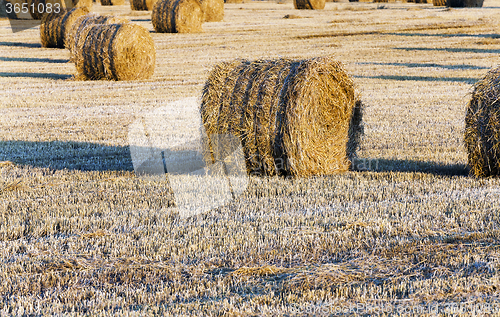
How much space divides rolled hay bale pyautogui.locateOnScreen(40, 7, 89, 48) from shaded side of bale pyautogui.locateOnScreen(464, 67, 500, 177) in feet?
60.9

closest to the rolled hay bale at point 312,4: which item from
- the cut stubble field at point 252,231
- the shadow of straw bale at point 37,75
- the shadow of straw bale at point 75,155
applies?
the shadow of straw bale at point 37,75

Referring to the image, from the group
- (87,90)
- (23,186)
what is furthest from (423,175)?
(87,90)

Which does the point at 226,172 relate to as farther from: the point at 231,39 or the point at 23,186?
the point at 231,39

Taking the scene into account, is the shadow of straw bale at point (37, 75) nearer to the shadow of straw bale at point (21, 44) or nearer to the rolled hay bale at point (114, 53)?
the rolled hay bale at point (114, 53)

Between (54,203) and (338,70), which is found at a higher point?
(338,70)

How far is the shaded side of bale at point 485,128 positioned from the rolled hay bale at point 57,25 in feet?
60.9

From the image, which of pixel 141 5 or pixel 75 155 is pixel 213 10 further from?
pixel 75 155

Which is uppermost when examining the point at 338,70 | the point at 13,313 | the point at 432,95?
the point at 338,70

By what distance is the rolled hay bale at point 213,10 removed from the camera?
3138 centimetres

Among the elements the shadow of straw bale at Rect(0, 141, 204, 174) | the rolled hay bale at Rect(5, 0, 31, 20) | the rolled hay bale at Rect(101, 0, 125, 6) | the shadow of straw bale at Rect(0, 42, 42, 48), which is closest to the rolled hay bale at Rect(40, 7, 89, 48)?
the shadow of straw bale at Rect(0, 42, 42, 48)

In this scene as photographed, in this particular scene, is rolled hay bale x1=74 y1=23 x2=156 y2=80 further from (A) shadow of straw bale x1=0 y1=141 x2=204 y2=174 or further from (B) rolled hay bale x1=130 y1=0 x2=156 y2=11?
(B) rolled hay bale x1=130 y1=0 x2=156 y2=11

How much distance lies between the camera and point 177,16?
25797 mm

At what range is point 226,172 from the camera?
7266mm

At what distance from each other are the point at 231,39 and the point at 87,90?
9980 millimetres
